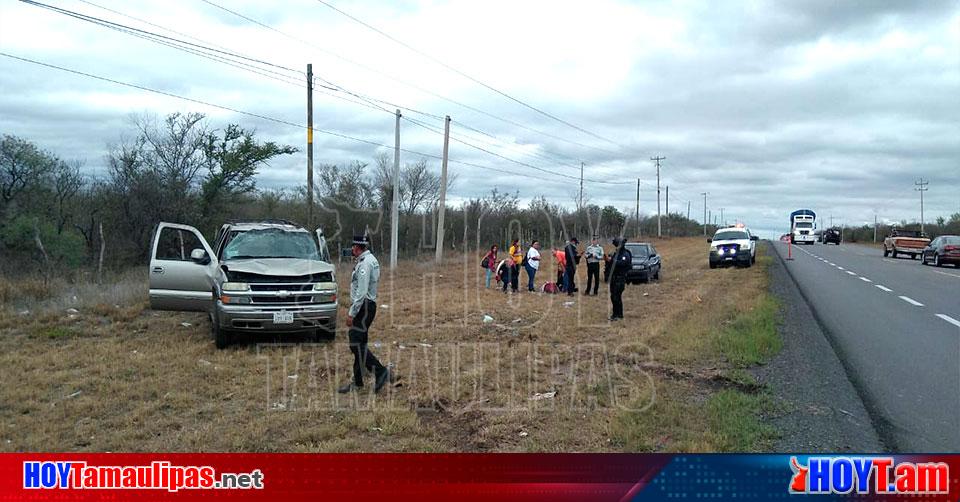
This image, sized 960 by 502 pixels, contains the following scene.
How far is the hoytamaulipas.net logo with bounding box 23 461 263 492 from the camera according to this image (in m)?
4.02

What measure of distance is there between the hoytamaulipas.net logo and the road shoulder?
4.26m

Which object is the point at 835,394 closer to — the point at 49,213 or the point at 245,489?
the point at 245,489

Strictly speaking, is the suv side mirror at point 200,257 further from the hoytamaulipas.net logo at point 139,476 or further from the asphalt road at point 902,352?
the asphalt road at point 902,352

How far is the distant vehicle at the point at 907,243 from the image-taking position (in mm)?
39844

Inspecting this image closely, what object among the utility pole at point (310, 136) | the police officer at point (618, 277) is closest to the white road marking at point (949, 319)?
the police officer at point (618, 277)

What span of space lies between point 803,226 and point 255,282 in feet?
247

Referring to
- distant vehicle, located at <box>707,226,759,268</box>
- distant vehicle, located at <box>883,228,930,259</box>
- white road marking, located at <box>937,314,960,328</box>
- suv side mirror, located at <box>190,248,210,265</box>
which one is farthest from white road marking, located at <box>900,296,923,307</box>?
distant vehicle, located at <box>883,228,930,259</box>

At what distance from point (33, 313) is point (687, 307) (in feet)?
45.8

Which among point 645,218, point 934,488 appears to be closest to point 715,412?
point 934,488

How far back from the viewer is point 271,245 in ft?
35.7

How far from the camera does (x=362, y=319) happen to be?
7.44 m

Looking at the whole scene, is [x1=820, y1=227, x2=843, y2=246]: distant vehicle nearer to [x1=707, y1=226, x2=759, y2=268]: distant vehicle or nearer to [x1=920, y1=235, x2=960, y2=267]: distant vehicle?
[x1=920, y1=235, x2=960, y2=267]: distant vehicle

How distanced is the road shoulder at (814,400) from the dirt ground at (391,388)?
30 centimetres

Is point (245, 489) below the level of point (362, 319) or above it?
below
